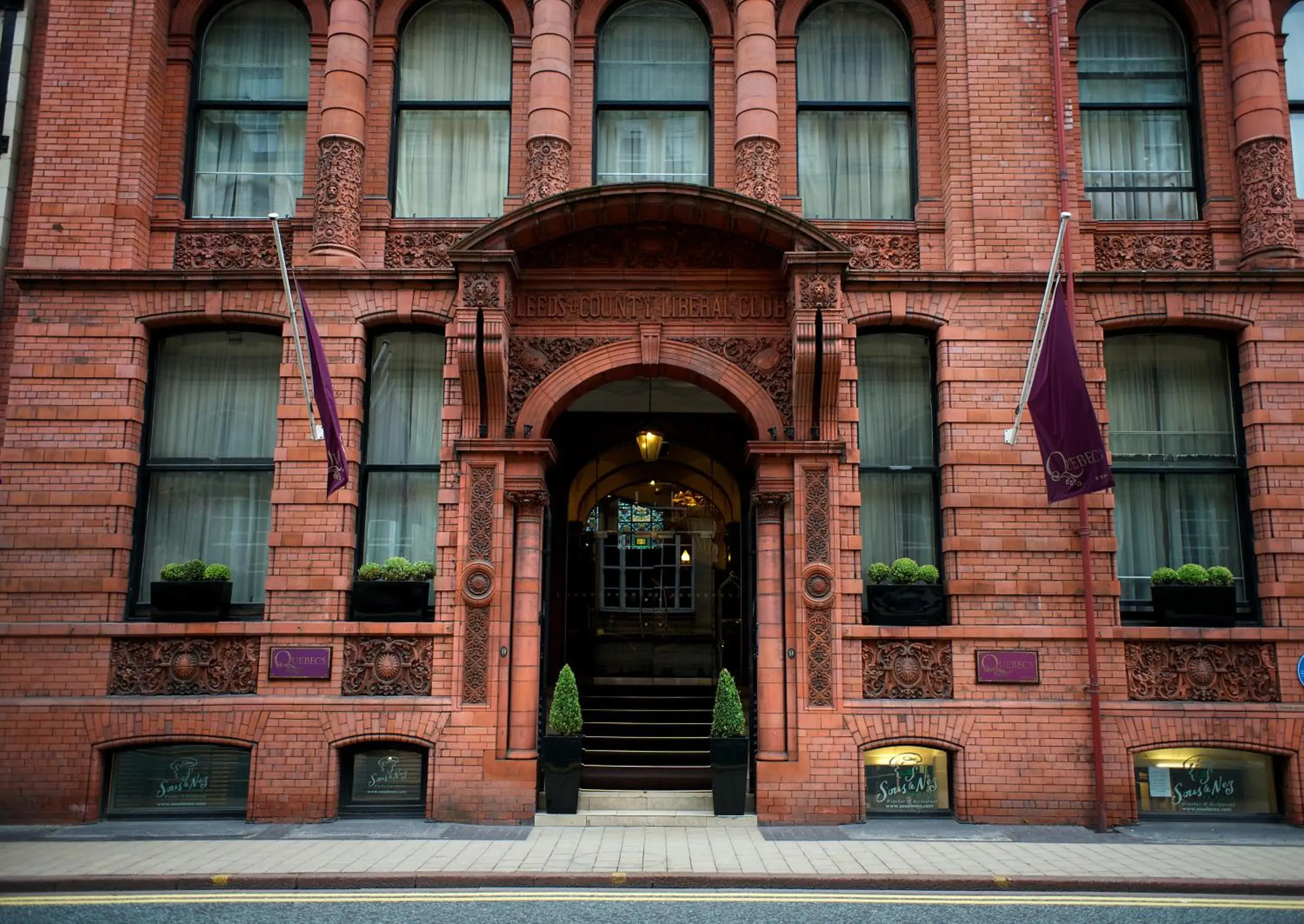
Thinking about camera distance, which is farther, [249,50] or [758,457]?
[249,50]

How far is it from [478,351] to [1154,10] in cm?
1018

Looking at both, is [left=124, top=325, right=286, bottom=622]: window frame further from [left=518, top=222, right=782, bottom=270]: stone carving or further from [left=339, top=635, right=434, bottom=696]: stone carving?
[left=518, top=222, right=782, bottom=270]: stone carving

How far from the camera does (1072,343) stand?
11.1 metres

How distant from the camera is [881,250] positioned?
13.2 meters

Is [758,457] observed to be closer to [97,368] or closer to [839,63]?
[839,63]

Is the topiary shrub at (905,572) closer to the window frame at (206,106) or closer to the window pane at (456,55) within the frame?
the window pane at (456,55)

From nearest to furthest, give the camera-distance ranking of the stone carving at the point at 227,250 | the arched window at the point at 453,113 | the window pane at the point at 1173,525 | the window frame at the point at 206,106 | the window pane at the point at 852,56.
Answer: the window pane at the point at 1173,525 → the stone carving at the point at 227,250 → the window frame at the point at 206,106 → the arched window at the point at 453,113 → the window pane at the point at 852,56

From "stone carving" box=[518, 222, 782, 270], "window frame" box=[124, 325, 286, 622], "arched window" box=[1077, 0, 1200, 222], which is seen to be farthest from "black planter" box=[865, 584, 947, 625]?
"window frame" box=[124, 325, 286, 622]

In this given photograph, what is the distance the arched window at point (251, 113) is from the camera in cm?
1362

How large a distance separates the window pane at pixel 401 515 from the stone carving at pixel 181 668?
186cm

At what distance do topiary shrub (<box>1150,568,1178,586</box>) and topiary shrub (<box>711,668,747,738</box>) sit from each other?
16.8ft

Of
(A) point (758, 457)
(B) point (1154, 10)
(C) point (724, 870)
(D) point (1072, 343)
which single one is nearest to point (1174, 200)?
(B) point (1154, 10)

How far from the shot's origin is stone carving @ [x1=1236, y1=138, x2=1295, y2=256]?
1265 centimetres

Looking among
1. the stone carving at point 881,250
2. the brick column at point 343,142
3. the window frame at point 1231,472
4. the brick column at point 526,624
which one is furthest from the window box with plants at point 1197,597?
the brick column at point 343,142
